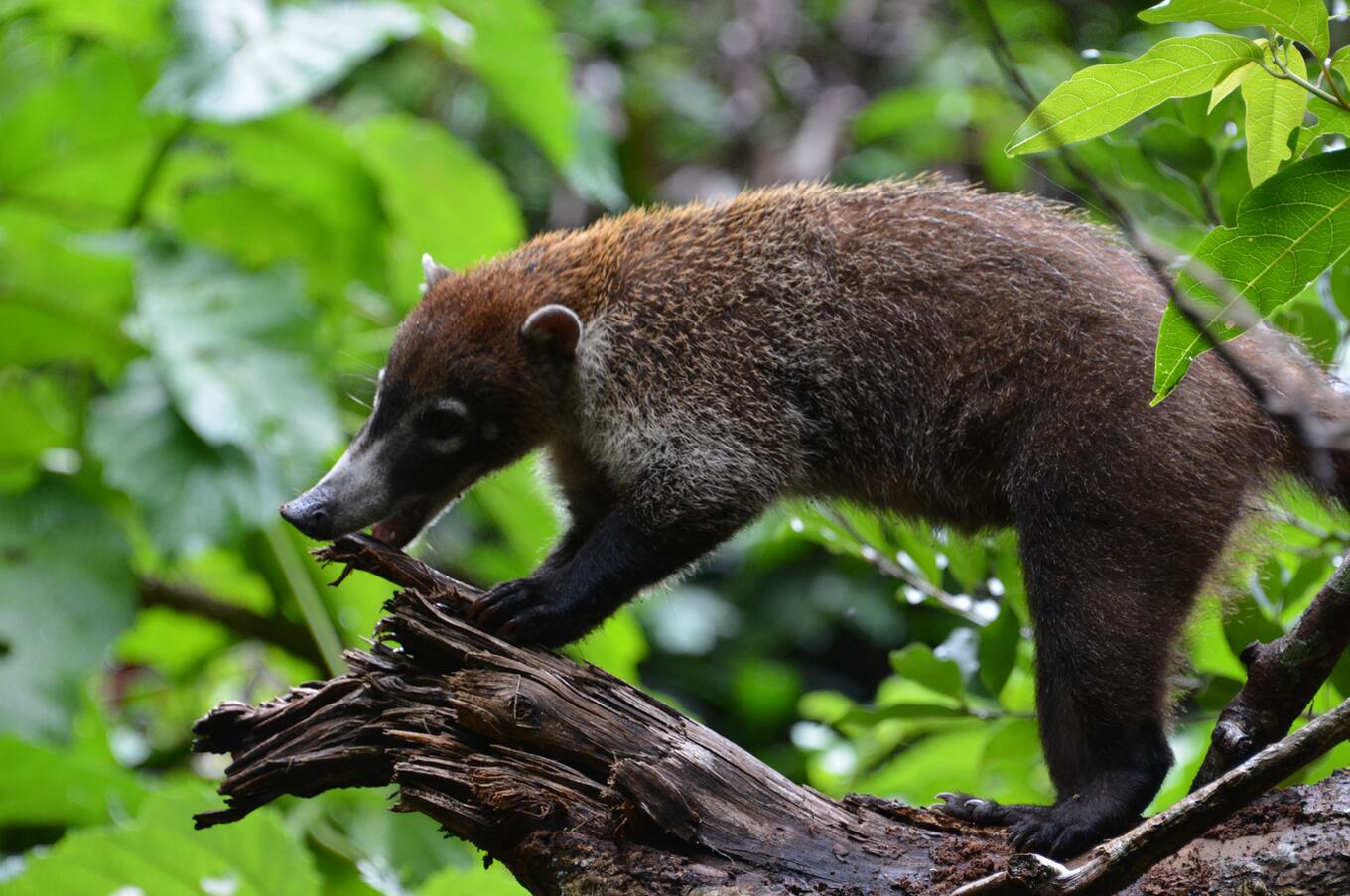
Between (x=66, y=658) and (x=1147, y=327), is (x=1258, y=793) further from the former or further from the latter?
(x=66, y=658)

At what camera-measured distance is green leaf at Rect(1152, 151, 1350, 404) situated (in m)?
2.41

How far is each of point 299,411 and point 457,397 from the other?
104 cm

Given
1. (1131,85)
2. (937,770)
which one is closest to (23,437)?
(937,770)

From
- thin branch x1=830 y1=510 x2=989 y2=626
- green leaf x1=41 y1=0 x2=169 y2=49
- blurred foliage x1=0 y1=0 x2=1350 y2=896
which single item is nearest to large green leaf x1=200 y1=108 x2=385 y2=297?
blurred foliage x1=0 y1=0 x2=1350 y2=896

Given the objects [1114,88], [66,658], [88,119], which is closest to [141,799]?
[66,658]

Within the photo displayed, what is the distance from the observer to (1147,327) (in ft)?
11.8

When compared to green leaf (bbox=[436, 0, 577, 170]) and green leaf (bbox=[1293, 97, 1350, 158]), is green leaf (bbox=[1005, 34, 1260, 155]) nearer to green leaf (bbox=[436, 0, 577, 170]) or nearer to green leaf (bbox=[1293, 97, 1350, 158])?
green leaf (bbox=[1293, 97, 1350, 158])

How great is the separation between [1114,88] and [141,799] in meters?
4.49

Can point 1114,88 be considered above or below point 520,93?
above

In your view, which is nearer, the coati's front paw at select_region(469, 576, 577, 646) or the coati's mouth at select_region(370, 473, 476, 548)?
the coati's front paw at select_region(469, 576, 577, 646)

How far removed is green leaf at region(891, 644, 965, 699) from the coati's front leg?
634mm

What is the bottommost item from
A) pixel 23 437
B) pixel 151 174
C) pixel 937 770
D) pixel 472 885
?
pixel 937 770

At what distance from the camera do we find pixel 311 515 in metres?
3.73

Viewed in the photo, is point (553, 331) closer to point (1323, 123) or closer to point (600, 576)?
point (600, 576)
